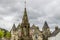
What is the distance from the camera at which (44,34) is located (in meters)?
91.3

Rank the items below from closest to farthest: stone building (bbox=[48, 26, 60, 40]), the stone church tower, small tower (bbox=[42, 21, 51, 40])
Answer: the stone church tower, stone building (bbox=[48, 26, 60, 40]), small tower (bbox=[42, 21, 51, 40])

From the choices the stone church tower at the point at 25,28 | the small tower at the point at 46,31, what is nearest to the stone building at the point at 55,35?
the small tower at the point at 46,31

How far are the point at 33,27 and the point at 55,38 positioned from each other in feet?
34.2

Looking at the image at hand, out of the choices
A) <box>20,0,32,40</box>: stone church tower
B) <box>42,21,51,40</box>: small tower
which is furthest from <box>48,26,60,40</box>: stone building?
<box>20,0,32,40</box>: stone church tower

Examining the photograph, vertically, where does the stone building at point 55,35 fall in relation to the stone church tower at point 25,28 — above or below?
below

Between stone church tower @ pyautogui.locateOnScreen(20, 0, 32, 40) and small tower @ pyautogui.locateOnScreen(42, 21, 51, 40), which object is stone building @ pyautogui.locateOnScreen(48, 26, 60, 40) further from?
stone church tower @ pyautogui.locateOnScreen(20, 0, 32, 40)

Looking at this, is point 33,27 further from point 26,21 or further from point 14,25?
point 14,25

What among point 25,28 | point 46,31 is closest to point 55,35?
point 46,31

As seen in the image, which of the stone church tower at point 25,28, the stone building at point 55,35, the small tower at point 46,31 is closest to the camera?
the stone church tower at point 25,28

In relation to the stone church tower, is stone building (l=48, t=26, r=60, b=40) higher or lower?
lower

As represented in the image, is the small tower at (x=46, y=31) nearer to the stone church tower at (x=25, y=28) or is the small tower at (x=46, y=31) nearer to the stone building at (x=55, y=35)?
the stone building at (x=55, y=35)

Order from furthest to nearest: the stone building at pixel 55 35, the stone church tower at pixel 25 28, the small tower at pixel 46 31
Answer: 1. the small tower at pixel 46 31
2. the stone building at pixel 55 35
3. the stone church tower at pixel 25 28

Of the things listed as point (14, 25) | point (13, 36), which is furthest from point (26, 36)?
point (14, 25)

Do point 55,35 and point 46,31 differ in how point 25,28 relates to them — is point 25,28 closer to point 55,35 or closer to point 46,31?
point 55,35
